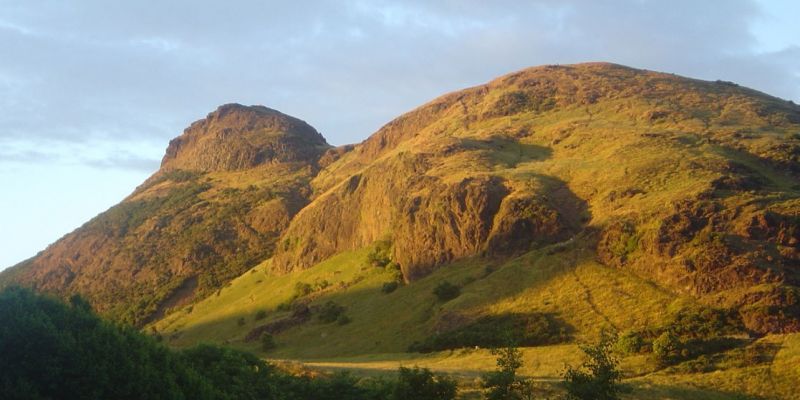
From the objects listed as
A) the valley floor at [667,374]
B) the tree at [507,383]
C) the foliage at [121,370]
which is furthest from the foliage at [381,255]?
the tree at [507,383]

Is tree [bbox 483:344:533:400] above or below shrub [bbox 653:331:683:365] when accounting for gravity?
above

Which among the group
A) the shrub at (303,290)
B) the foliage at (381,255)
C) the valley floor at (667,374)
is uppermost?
the foliage at (381,255)

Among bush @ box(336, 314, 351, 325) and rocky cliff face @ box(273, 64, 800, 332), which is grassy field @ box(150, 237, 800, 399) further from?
rocky cliff face @ box(273, 64, 800, 332)

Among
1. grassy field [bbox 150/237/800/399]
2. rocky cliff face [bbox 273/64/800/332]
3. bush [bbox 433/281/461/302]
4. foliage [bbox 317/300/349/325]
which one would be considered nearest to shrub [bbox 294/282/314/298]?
grassy field [bbox 150/237/800/399]

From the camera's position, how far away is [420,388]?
81.6ft

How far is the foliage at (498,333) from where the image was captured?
36.9 m

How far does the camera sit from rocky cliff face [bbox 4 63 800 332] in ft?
130

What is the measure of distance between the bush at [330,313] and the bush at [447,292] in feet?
29.0

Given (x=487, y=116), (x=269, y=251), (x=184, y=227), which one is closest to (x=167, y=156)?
(x=184, y=227)

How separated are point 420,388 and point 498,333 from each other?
1393 cm

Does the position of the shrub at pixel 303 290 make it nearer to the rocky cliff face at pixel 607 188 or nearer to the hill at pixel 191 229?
the rocky cliff face at pixel 607 188

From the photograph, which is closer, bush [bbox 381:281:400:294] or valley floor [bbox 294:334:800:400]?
valley floor [bbox 294:334:800:400]

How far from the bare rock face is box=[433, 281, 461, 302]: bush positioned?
76.9 meters

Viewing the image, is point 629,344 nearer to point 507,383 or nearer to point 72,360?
point 507,383
